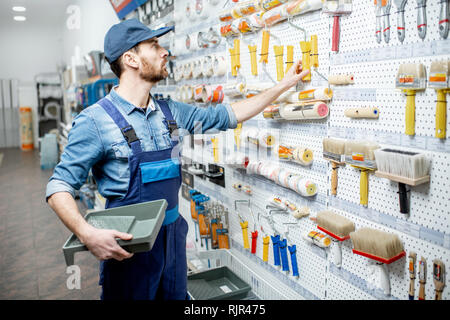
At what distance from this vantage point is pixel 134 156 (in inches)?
74.4

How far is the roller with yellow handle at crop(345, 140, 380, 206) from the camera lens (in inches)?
68.0

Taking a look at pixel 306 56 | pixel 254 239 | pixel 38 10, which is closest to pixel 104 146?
pixel 306 56

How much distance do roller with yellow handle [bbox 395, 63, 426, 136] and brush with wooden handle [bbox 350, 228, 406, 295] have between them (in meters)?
0.49

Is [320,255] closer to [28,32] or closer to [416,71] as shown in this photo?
[416,71]

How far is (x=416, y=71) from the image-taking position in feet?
4.84

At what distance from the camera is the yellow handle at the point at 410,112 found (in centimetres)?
154

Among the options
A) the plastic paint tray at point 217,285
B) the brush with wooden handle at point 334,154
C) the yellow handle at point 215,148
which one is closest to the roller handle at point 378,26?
the brush with wooden handle at point 334,154

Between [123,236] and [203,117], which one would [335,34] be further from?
[123,236]

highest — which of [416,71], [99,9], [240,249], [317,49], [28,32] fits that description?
[28,32]

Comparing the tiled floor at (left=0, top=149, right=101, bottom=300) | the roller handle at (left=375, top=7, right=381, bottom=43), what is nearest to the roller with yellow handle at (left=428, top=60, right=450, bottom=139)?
the roller handle at (left=375, top=7, right=381, bottom=43)

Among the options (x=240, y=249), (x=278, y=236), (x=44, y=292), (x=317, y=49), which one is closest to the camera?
(x=317, y=49)

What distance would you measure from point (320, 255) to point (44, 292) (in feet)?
9.60

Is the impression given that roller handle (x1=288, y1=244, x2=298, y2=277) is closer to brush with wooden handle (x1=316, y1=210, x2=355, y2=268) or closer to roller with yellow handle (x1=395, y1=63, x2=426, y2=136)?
brush with wooden handle (x1=316, y1=210, x2=355, y2=268)
